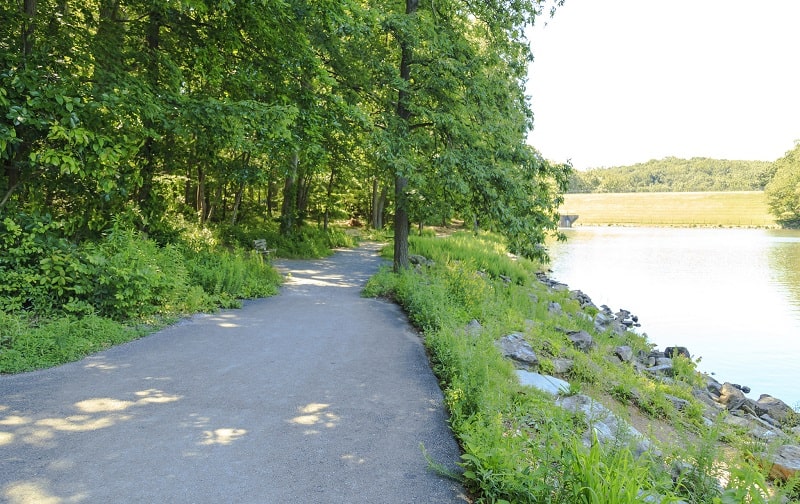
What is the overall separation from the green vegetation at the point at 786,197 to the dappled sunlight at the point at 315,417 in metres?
88.3

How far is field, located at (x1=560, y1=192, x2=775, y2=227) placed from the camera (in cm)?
8425

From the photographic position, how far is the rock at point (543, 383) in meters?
5.70

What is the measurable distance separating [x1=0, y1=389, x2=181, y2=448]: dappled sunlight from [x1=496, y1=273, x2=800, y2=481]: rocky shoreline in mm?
4068

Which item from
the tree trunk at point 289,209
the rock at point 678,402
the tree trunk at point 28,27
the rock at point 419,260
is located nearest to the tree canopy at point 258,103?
the tree trunk at point 28,27

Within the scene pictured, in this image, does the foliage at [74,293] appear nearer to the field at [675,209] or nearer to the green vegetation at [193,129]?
the green vegetation at [193,129]

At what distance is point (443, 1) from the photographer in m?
11.9

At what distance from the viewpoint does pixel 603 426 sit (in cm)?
473

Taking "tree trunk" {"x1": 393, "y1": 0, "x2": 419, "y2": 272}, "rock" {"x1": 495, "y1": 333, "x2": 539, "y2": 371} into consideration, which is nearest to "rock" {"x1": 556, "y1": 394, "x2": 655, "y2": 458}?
"rock" {"x1": 495, "y1": 333, "x2": 539, "y2": 371}

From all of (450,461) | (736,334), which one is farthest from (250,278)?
(736,334)

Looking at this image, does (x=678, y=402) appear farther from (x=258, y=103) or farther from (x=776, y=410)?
A: (x=258, y=103)

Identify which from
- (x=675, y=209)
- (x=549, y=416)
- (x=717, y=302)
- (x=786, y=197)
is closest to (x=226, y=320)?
(x=549, y=416)

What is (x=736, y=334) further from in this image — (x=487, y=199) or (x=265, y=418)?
(x=265, y=418)

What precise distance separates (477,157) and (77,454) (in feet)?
29.0

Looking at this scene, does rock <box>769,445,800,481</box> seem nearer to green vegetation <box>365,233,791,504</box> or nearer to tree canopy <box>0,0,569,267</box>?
green vegetation <box>365,233,791,504</box>
